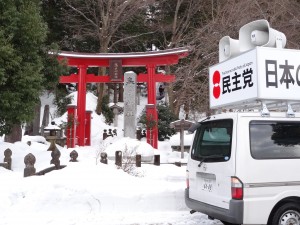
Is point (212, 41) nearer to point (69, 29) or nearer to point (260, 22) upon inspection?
point (69, 29)

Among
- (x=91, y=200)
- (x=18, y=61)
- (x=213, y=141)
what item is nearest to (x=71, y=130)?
(x=18, y=61)

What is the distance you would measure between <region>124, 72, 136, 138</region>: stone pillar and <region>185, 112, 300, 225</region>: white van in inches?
512

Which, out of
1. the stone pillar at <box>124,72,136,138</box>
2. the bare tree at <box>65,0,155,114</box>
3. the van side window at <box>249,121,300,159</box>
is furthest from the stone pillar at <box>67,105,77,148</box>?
the van side window at <box>249,121,300,159</box>

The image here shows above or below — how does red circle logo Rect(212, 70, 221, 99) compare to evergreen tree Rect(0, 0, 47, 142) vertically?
below

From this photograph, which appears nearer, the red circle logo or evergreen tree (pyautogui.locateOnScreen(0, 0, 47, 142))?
the red circle logo

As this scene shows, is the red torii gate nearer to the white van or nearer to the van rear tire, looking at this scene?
the white van

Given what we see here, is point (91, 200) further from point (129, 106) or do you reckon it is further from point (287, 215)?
point (129, 106)

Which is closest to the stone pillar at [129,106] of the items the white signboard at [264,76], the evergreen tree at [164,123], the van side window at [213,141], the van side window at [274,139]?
the evergreen tree at [164,123]

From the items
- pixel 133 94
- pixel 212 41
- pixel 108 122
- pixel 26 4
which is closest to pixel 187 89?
pixel 212 41

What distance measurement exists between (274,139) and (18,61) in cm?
721

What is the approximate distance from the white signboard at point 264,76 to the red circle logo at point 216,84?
34 cm

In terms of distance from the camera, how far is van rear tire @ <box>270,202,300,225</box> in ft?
15.8

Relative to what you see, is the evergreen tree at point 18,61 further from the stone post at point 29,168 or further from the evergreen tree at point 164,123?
the evergreen tree at point 164,123

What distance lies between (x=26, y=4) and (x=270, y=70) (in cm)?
788
